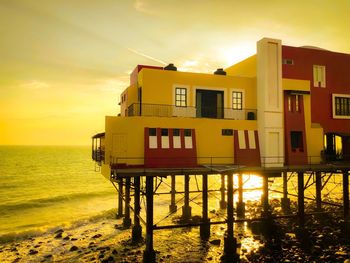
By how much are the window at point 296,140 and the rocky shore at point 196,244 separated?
249 inches

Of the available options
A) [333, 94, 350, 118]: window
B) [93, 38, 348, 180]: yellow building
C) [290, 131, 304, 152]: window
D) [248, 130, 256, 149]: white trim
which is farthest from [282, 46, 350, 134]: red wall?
[248, 130, 256, 149]: white trim

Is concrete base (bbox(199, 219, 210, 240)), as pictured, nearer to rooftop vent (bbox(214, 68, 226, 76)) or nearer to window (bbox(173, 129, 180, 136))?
window (bbox(173, 129, 180, 136))

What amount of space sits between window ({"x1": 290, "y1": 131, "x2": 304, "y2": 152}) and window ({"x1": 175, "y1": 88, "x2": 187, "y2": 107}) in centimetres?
952

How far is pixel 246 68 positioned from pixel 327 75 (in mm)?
7652

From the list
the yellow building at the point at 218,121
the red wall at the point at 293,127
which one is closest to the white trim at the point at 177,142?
the yellow building at the point at 218,121

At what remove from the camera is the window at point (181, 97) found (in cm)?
2228

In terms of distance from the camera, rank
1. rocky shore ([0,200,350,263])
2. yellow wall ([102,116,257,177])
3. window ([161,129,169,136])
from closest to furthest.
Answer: yellow wall ([102,116,257,177])
rocky shore ([0,200,350,263])
window ([161,129,169,136])

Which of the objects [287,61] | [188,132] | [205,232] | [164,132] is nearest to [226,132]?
[188,132]

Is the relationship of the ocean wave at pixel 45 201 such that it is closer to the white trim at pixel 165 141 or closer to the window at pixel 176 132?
the white trim at pixel 165 141

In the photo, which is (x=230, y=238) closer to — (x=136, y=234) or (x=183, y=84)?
(x=136, y=234)

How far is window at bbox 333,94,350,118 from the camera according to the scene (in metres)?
27.0

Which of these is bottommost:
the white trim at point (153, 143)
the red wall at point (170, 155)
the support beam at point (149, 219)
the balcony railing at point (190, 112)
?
the support beam at point (149, 219)

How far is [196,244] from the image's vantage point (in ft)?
74.6

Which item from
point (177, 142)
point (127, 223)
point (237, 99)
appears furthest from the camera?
point (127, 223)
